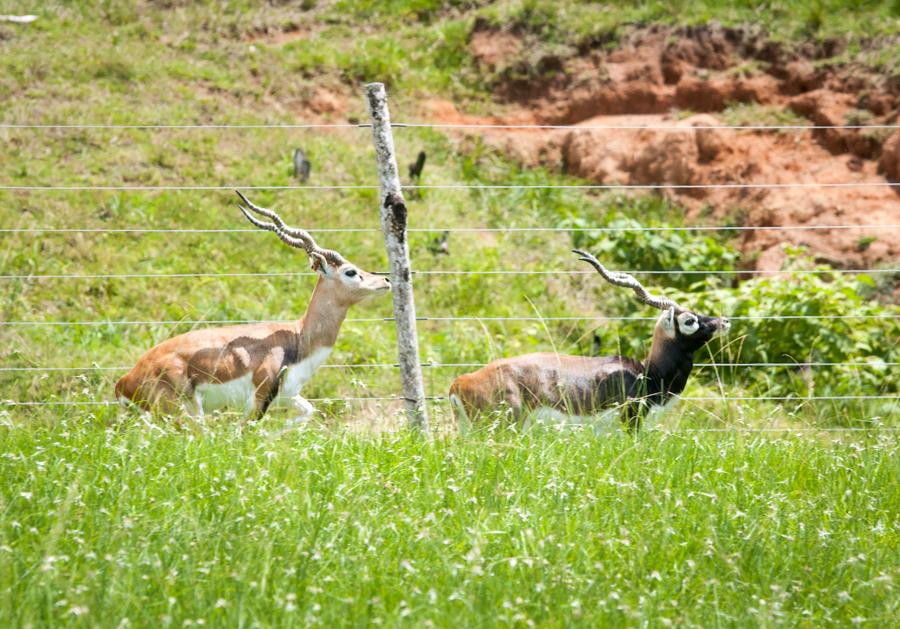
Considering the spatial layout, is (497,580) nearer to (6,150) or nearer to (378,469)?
(378,469)

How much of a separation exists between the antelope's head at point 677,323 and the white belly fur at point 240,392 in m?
2.01

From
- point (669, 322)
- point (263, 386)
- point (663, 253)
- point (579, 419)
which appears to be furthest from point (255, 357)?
point (663, 253)

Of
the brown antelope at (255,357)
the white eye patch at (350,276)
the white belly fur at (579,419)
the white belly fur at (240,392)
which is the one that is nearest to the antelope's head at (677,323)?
the white belly fur at (579,419)

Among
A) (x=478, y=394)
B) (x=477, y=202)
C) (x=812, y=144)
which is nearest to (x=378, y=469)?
(x=478, y=394)

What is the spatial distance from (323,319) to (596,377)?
183 cm

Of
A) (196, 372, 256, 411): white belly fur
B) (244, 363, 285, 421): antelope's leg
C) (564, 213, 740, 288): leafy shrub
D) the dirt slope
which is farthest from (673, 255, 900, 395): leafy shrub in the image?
(196, 372, 256, 411): white belly fur

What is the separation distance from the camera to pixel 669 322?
731 centimetres

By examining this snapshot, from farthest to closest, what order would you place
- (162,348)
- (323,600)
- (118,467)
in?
(162,348)
(118,467)
(323,600)

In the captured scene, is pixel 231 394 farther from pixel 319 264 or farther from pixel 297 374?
pixel 319 264

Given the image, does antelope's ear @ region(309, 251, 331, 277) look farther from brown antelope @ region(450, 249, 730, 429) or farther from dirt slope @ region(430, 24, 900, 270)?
dirt slope @ region(430, 24, 900, 270)

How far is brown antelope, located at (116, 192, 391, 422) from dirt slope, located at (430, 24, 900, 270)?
20.4 feet

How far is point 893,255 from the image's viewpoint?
38.8 ft

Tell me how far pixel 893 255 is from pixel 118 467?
9.22m

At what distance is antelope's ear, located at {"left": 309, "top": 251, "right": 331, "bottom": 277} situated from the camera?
284 inches
